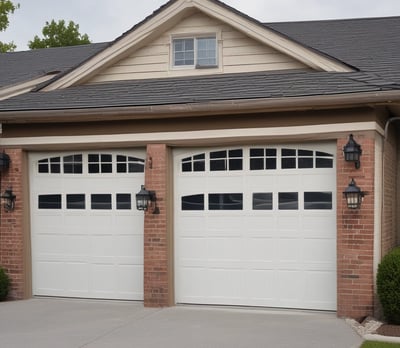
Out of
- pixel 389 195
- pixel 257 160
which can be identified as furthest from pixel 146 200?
pixel 389 195

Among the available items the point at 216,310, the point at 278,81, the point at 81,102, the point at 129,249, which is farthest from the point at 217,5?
the point at 216,310

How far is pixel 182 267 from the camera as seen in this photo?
1023 centimetres

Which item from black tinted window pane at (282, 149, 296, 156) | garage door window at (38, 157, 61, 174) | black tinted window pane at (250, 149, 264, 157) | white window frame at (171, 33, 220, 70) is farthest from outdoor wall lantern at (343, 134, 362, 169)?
garage door window at (38, 157, 61, 174)

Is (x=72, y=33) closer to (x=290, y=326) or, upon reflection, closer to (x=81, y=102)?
(x=81, y=102)

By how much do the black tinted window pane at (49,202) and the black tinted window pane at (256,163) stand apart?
3436 millimetres

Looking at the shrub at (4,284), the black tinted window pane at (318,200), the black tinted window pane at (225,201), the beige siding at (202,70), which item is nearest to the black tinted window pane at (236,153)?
the black tinted window pane at (225,201)

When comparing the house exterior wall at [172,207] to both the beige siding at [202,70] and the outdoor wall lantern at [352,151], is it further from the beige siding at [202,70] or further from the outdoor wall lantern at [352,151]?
the beige siding at [202,70]

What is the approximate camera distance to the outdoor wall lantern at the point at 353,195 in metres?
8.87

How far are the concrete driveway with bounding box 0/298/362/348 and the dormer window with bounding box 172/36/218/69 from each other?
4300 mm

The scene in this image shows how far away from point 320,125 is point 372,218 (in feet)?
5.02

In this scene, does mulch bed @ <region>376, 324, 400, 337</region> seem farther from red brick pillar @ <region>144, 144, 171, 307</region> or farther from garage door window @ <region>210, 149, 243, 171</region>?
red brick pillar @ <region>144, 144, 171, 307</region>

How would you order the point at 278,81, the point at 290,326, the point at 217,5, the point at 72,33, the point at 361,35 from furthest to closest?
the point at 72,33, the point at 361,35, the point at 217,5, the point at 278,81, the point at 290,326

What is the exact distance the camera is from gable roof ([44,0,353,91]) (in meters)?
10.3

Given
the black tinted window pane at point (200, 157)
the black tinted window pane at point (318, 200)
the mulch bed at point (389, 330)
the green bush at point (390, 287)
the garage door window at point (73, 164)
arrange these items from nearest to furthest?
the mulch bed at point (389, 330) → the green bush at point (390, 287) → the black tinted window pane at point (318, 200) → the black tinted window pane at point (200, 157) → the garage door window at point (73, 164)
